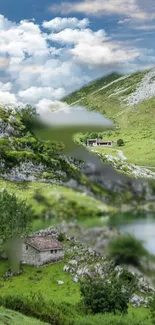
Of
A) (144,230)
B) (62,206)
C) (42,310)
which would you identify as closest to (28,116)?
(62,206)

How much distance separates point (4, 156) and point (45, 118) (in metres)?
34.8

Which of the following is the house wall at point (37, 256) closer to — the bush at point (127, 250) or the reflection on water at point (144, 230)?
the bush at point (127, 250)

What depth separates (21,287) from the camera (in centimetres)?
5972

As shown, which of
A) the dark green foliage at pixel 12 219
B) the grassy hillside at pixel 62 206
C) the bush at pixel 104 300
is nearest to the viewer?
the bush at pixel 104 300

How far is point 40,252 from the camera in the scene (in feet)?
230

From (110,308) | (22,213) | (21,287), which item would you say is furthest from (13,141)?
(110,308)

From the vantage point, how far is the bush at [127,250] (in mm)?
70625

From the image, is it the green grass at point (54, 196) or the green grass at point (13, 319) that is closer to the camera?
the green grass at point (13, 319)

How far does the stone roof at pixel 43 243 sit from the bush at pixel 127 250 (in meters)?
8.26

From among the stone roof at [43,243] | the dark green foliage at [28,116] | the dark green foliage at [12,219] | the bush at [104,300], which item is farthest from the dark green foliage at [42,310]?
the dark green foliage at [28,116]

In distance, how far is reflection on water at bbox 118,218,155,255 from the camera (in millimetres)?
81950

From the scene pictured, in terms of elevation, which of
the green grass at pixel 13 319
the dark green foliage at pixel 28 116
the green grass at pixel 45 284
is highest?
the dark green foliage at pixel 28 116

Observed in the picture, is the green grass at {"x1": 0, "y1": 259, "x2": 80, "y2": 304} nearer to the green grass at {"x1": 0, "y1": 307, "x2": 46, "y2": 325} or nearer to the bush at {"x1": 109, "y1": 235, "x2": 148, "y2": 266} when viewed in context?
the bush at {"x1": 109, "y1": 235, "x2": 148, "y2": 266}

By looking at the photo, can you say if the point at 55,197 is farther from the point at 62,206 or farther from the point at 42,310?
the point at 42,310
